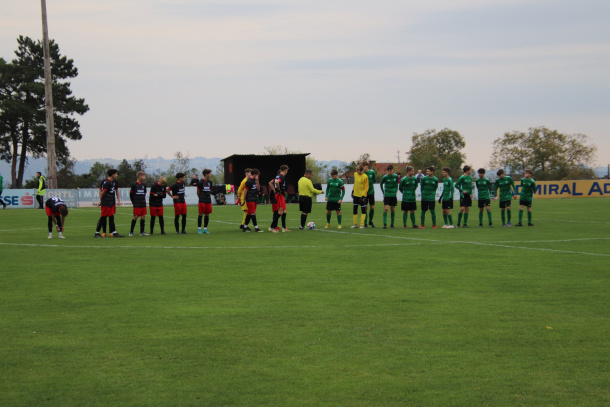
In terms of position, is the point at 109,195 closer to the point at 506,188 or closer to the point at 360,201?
the point at 360,201

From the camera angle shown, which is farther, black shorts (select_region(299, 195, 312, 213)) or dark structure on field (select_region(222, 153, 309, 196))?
dark structure on field (select_region(222, 153, 309, 196))

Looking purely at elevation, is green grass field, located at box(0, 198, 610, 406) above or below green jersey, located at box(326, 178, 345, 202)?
below

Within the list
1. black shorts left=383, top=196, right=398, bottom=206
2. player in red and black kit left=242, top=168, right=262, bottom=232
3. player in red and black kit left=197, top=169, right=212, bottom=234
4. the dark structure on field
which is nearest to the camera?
player in red and black kit left=242, top=168, right=262, bottom=232

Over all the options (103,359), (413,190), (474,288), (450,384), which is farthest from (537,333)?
(413,190)

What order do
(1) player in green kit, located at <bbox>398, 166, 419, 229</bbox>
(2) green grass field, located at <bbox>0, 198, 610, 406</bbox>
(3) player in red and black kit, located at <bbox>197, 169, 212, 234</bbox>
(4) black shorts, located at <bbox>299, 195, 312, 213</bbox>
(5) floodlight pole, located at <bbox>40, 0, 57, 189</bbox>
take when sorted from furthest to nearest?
(5) floodlight pole, located at <bbox>40, 0, 57, 189</bbox>
(1) player in green kit, located at <bbox>398, 166, 419, 229</bbox>
(4) black shorts, located at <bbox>299, 195, 312, 213</bbox>
(3) player in red and black kit, located at <bbox>197, 169, 212, 234</bbox>
(2) green grass field, located at <bbox>0, 198, 610, 406</bbox>

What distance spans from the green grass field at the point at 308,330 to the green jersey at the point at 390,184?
9.04m

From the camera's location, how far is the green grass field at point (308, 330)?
4.98 m

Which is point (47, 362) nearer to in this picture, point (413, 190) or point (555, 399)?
point (555, 399)

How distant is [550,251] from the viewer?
14188mm

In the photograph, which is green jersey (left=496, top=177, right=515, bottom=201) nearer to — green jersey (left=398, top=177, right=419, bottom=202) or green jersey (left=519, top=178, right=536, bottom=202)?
green jersey (left=519, top=178, right=536, bottom=202)

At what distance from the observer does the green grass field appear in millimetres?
4984

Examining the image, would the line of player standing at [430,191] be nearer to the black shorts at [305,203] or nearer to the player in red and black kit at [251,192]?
the black shorts at [305,203]

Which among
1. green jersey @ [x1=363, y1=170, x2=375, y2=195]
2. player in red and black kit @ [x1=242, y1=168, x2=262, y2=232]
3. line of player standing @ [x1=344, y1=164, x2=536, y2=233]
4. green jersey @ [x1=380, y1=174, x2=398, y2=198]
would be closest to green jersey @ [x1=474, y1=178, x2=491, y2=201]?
line of player standing @ [x1=344, y1=164, x2=536, y2=233]

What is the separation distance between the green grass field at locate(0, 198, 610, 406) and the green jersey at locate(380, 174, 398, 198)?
29.7ft
